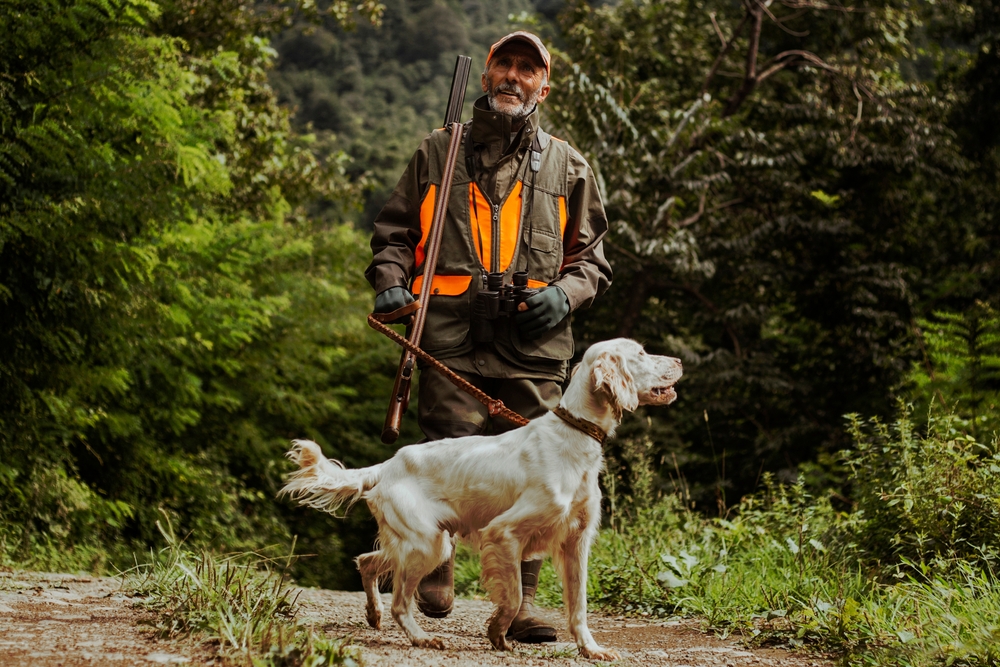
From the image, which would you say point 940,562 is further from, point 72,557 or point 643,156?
point 643,156

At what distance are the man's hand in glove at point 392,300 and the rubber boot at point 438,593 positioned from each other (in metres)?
1.11

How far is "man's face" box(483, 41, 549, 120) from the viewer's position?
4000 millimetres

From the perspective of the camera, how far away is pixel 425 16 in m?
60.0

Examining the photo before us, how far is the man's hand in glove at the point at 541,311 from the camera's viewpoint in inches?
147

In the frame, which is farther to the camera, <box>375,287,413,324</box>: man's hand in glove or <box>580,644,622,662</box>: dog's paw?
<box>375,287,413,324</box>: man's hand in glove

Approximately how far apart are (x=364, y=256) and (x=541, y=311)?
14.1m

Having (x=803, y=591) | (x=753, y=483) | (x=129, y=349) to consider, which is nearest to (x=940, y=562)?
(x=803, y=591)

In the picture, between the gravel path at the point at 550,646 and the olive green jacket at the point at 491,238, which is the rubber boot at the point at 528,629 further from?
the olive green jacket at the point at 491,238

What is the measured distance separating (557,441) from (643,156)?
310 inches

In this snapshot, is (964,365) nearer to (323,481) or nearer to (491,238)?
(491,238)

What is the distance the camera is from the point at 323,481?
3.50 metres

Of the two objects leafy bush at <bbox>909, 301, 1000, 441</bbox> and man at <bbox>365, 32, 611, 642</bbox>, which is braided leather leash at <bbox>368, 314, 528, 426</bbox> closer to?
man at <bbox>365, 32, 611, 642</bbox>

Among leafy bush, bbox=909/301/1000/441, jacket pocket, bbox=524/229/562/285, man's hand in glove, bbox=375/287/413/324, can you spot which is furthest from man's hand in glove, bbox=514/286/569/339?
leafy bush, bbox=909/301/1000/441

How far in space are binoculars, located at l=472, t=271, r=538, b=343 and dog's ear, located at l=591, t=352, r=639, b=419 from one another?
0.62 meters
